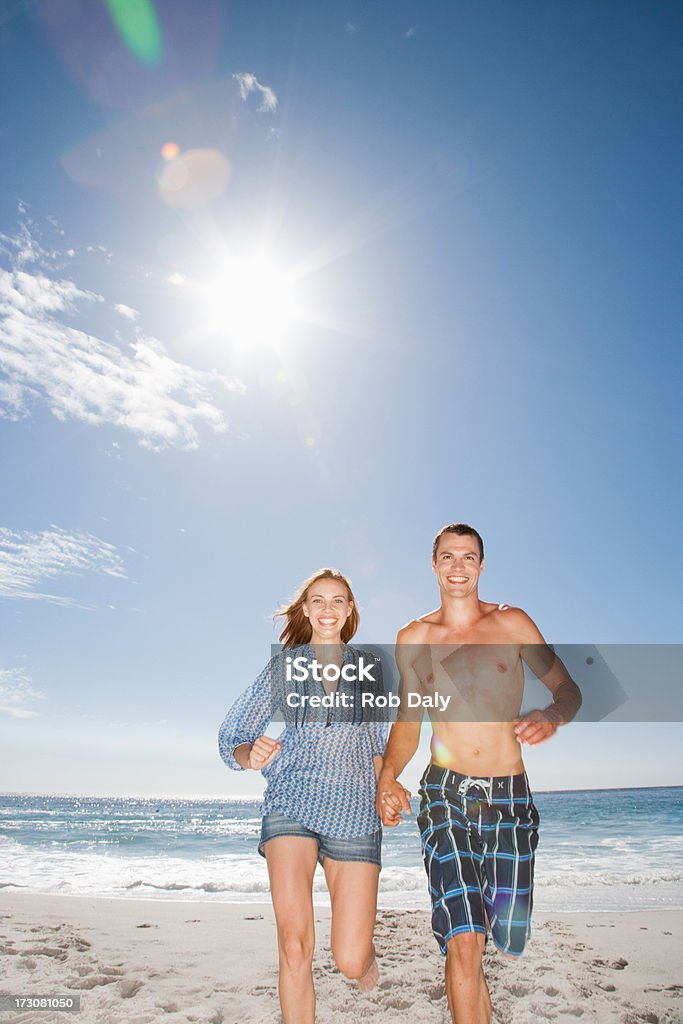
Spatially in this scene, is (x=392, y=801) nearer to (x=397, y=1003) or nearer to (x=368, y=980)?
(x=368, y=980)

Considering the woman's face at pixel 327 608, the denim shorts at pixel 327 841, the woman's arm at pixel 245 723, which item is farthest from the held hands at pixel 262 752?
the woman's face at pixel 327 608

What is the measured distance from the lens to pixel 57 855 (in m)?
20.9

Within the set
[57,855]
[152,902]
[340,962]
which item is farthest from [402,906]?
[57,855]

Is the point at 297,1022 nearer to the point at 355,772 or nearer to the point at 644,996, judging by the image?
the point at 355,772

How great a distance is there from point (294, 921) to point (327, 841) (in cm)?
51

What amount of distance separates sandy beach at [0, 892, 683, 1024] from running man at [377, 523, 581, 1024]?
1778 mm

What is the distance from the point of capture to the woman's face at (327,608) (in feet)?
15.3

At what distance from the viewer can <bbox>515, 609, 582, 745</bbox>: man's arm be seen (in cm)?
387

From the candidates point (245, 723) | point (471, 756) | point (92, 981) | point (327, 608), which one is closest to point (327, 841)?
point (245, 723)

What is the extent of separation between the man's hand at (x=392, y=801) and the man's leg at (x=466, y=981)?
0.66 metres

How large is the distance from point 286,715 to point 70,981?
3248mm

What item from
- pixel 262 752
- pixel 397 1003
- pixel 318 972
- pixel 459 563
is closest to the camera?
pixel 262 752

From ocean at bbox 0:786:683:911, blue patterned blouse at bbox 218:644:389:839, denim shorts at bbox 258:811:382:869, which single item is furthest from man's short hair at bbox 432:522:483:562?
ocean at bbox 0:786:683:911

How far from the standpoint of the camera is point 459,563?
491 cm
